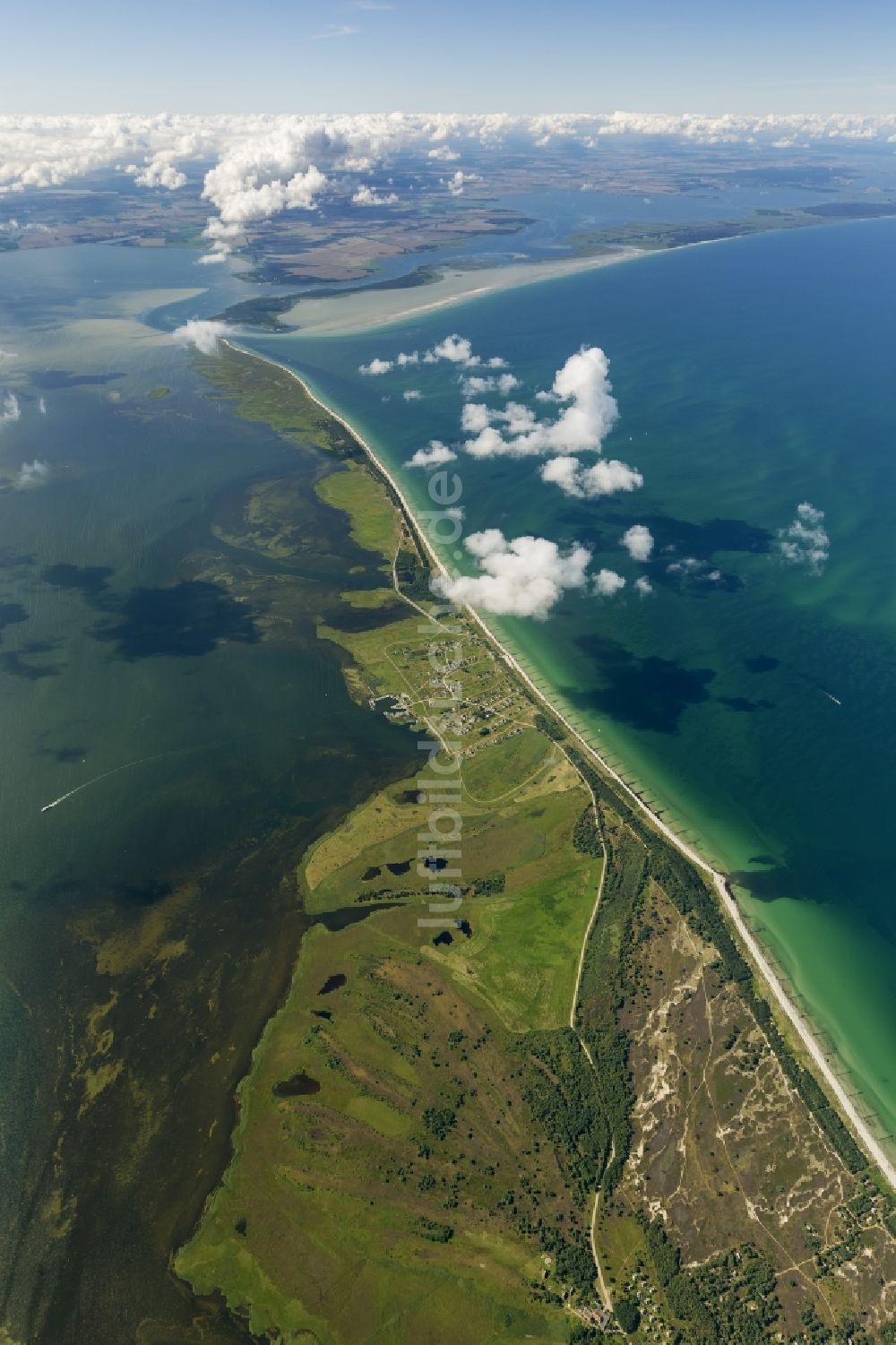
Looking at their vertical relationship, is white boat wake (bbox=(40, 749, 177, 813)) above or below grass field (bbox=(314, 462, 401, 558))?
below

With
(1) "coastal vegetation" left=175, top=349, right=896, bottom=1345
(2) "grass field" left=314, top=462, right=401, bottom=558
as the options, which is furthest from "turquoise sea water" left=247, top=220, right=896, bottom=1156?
(1) "coastal vegetation" left=175, top=349, right=896, bottom=1345

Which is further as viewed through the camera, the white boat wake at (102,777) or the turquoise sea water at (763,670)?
the white boat wake at (102,777)

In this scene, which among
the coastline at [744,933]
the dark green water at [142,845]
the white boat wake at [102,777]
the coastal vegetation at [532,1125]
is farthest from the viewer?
the white boat wake at [102,777]

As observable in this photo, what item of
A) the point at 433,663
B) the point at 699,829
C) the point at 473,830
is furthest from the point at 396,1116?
the point at 433,663

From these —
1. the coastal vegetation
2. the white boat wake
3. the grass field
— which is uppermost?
the grass field

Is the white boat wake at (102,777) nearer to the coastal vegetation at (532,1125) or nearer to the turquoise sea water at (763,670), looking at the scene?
the coastal vegetation at (532,1125)

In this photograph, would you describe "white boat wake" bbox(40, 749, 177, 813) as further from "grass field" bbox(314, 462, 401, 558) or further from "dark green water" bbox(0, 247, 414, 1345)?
"grass field" bbox(314, 462, 401, 558)

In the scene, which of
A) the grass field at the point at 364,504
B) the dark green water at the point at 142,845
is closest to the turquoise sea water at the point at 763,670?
the grass field at the point at 364,504

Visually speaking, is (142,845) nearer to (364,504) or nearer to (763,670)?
(763,670)
